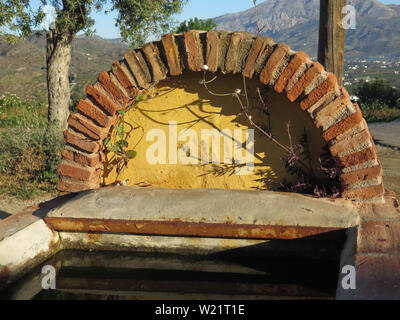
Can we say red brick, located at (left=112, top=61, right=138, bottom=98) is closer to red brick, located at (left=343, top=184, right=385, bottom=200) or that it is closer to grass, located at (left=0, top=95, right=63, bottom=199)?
red brick, located at (left=343, top=184, right=385, bottom=200)

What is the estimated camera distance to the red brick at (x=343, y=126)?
9.09 feet

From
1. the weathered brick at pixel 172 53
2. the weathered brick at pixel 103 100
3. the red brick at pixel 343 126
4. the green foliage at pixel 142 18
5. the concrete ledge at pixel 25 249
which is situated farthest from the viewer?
the green foliage at pixel 142 18

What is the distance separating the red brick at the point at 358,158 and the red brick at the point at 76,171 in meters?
1.82

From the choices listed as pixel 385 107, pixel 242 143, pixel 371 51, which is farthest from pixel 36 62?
pixel 371 51

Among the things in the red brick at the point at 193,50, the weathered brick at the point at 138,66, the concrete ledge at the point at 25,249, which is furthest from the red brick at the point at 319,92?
the concrete ledge at the point at 25,249

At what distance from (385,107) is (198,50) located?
43.3 ft

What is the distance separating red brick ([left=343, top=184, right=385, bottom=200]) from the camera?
282cm

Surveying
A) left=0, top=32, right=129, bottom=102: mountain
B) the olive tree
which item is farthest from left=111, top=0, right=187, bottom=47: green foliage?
left=0, top=32, right=129, bottom=102: mountain

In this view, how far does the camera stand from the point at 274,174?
10.7 ft

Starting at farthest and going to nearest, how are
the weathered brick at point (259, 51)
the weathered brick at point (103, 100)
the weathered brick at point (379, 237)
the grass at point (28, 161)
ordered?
1. the grass at point (28, 161)
2. the weathered brick at point (103, 100)
3. the weathered brick at point (259, 51)
4. the weathered brick at point (379, 237)

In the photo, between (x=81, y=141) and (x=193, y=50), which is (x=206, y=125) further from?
(x=81, y=141)

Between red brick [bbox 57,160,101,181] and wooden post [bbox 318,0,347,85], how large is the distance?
2858 mm

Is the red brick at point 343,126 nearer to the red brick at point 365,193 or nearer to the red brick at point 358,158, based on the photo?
the red brick at point 358,158
